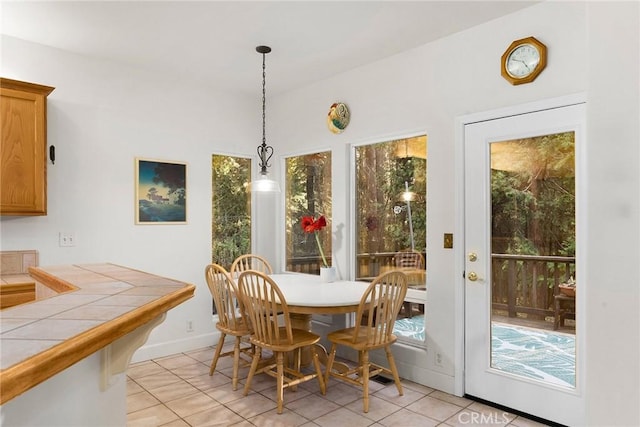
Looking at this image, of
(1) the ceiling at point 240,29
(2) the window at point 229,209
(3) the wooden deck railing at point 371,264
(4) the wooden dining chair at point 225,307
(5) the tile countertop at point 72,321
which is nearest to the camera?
(5) the tile countertop at point 72,321

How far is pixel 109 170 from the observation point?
12.4 ft

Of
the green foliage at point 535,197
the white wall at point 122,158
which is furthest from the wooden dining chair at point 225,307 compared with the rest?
the green foliage at point 535,197

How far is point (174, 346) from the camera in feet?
13.5

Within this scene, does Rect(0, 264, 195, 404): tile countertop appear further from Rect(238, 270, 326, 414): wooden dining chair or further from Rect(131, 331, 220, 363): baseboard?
Rect(131, 331, 220, 363): baseboard

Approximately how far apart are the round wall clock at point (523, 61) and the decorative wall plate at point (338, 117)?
1.50 m

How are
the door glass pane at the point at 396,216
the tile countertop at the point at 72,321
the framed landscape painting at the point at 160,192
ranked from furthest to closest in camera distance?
1. the framed landscape painting at the point at 160,192
2. the door glass pane at the point at 396,216
3. the tile countertop at the point at 72,321

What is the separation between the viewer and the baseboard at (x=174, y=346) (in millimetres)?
3873

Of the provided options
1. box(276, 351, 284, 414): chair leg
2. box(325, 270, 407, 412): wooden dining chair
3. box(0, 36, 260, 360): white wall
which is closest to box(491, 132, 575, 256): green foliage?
box(325, 270, 407, 412): wooden dining chair

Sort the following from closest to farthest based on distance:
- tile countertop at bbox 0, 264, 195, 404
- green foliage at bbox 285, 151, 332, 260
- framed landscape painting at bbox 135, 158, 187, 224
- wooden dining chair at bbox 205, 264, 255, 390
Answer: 1. tile countertop at bbox 0, 264, 195, 404
2. wooden dining chair at bbox 205, 264, 255, 390
3. framed landscape painting at bbox 135, 158, 187, 224
4. green foliage at bbox 285, 151, 332, 260

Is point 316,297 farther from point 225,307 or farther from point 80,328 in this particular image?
point 80,328

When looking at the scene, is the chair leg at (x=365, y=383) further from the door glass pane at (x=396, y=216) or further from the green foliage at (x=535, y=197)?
the green foliage at (x=535, y=197)

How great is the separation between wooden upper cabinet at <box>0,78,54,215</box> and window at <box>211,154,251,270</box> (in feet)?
5.44

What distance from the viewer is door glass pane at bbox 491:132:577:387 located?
2664 millimetres

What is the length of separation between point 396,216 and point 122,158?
2549 mm
